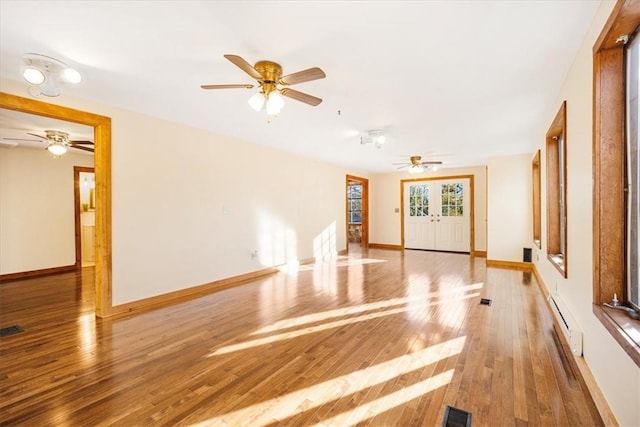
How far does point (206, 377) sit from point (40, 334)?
2076 mm

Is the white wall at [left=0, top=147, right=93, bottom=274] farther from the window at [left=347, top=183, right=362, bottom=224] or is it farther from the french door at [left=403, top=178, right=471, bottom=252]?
the french door at [left=403, top=178, right=471, bottom=252]

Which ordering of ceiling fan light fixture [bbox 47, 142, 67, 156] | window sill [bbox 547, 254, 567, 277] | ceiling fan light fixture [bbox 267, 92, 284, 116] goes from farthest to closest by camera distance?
ceiling fan light fixture [bbox 47, 142, 67, 156] → window sill [bbox 547, 254, 567, 277] → ceiling fan light fixture [bbox 267, 92, 284, 116]

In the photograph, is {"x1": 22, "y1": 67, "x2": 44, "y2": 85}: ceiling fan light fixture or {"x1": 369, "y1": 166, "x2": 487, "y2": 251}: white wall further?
{"x1": 369, "y1": 166, "x2": 487, "y2": 251}: white wall

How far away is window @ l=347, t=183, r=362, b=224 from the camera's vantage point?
417 inches

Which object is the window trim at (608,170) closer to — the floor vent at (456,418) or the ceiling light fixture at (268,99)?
the floor vent at (456,418)

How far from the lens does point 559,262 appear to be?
3.24 metres

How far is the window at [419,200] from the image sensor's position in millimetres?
8734

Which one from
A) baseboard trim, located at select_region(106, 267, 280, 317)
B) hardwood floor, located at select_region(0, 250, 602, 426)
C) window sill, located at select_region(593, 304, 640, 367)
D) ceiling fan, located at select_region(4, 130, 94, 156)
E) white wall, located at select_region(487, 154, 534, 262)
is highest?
ceiling fan, located at select_region(4, 130, 94, 156)

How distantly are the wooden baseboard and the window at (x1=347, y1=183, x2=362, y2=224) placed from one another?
307 inches

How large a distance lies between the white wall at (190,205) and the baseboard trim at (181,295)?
0.23ft

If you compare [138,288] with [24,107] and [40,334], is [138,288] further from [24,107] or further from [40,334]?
[24,107]

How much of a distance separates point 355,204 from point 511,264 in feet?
17.7

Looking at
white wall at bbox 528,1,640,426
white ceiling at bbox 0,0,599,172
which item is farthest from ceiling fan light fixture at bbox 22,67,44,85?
white wall at bbox 528,1,640,426

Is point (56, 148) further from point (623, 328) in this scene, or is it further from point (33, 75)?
point (623, 328)
